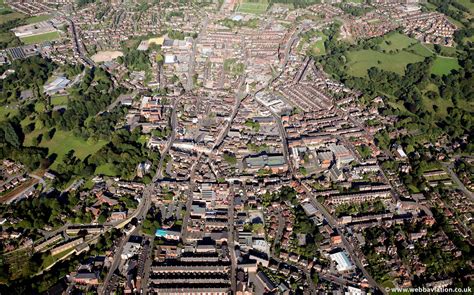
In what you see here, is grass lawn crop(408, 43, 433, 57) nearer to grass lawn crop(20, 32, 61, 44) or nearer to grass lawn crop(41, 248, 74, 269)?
grass lawn crop(41, 248, 74, 269)

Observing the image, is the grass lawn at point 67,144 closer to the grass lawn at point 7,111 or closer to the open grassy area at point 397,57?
the grass lawn at point 7,111

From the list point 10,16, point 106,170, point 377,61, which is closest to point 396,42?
point 377,61

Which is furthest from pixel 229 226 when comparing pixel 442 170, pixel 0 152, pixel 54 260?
pixel 0 152

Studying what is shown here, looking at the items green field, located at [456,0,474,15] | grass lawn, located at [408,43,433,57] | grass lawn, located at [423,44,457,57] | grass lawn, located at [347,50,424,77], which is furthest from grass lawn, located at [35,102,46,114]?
green field, located at [456,0,474,15]

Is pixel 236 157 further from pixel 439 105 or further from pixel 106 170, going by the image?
pixel 439 105

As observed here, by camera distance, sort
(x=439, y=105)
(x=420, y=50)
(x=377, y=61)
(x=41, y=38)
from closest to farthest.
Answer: (x=439, y=105), (x=377, y=61), (x=420, y=50), (x=41, y=38)

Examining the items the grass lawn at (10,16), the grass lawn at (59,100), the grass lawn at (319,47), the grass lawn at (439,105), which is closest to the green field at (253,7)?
the grass lawn at (319,47)

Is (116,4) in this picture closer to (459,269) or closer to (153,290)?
(153,290)
